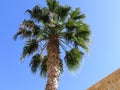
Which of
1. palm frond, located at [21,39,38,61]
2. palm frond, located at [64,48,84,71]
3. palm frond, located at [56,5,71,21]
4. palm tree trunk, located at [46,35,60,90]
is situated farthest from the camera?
palm frond, located at [56,5,71,21]

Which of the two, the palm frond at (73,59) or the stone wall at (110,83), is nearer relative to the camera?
the stone wall at (110,83)

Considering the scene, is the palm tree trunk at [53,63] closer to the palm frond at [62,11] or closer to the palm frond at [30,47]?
the palm frond at [30,47]

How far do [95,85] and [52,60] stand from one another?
4.11 m

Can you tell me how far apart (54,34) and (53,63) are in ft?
6.19

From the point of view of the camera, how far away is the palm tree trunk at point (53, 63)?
47.0 ft

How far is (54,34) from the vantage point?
1644 cm

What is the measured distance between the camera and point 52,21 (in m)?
17.3

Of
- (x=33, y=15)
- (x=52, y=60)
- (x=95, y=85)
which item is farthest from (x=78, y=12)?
(x=95, y=85)

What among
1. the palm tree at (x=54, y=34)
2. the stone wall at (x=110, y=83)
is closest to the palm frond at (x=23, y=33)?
the palm tree at (x=54, y=34)

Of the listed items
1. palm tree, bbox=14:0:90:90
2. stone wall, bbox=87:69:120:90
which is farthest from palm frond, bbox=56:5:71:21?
stone wall, bbox=87:69:120:90

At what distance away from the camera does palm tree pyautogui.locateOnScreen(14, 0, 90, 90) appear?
652 inches

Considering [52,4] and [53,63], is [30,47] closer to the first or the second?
[53,63]

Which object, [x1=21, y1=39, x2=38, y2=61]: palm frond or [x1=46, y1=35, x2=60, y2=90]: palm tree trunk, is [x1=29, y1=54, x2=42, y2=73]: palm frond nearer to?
[x1=21, y1=39, x2=38, y2=61]: palm frond

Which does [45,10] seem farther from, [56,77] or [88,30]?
[56,77]
